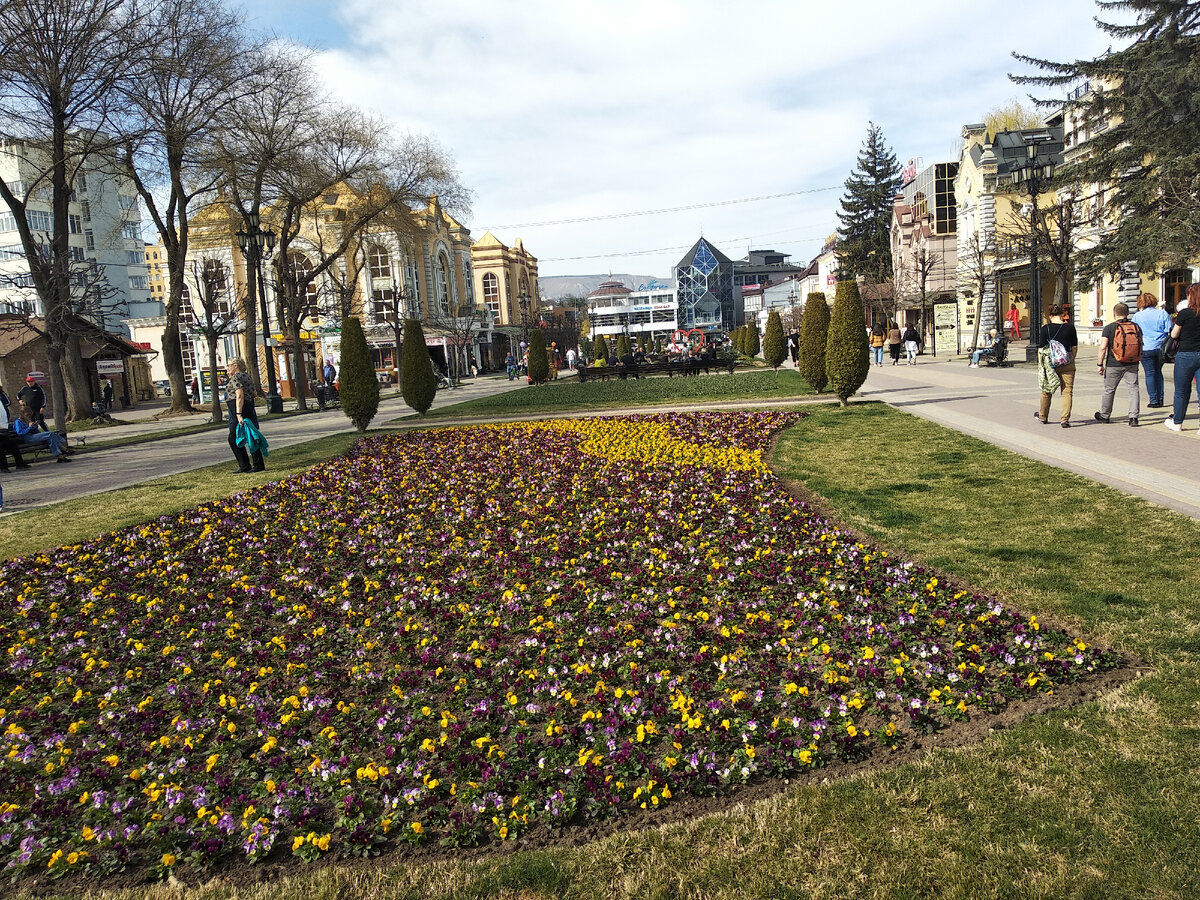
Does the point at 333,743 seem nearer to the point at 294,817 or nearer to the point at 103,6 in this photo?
the point at 294,817

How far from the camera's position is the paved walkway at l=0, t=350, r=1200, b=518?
886cm

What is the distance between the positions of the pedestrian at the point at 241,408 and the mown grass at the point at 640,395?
909 cm

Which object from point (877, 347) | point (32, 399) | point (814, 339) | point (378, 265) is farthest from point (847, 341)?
point (378, 265)

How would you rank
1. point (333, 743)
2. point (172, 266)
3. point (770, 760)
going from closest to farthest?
point (770, 760) → point (333, 743) → point (172, 266)

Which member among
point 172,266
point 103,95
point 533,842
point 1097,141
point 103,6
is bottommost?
point 533,842

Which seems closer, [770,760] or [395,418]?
[770,760]

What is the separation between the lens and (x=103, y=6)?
20594 mm

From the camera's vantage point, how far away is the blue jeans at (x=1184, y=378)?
10.9 metres

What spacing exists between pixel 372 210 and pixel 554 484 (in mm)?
30813

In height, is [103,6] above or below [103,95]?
above

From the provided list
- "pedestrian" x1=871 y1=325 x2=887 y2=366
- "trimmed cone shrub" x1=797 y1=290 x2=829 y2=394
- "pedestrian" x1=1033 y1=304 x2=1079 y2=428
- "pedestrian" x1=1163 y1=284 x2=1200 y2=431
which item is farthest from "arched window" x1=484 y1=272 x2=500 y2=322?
"pedestrian" x1=1163 y1=284 x2=1200 y2=431

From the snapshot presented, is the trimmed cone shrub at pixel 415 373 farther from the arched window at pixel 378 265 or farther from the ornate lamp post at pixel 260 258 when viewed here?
the arched window at pixel 378 265

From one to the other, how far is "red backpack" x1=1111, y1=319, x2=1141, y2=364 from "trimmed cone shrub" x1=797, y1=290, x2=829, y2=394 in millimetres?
7458

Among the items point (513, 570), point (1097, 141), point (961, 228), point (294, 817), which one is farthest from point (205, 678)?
point (961, 228)
